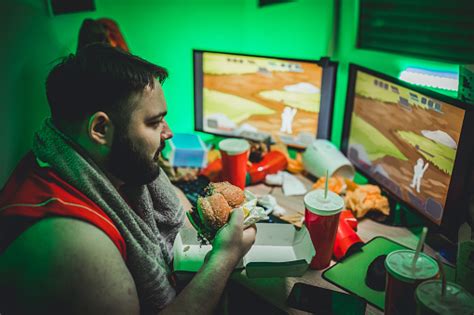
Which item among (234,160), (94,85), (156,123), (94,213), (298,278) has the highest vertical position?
(94,85)

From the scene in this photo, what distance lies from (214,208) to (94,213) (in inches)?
13.4

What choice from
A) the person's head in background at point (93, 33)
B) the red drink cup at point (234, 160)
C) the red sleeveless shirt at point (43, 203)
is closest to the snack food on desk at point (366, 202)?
the red drink cup at point (234, 160)

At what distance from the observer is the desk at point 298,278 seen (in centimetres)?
125

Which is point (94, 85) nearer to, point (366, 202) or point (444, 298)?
point (444, 298)

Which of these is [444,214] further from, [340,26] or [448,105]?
[340,26]

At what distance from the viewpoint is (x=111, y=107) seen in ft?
3.62

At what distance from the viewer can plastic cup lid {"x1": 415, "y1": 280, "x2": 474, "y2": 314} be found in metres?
0.92

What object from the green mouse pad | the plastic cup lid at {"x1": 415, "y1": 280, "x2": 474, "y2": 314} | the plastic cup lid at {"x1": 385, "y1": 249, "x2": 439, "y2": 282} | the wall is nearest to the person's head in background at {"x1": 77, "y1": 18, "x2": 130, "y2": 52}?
the wall

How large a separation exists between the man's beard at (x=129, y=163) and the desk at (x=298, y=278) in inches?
16.7

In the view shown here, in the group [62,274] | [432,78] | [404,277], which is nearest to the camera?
[62,274]

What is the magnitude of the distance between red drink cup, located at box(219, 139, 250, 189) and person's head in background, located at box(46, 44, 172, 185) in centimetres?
56

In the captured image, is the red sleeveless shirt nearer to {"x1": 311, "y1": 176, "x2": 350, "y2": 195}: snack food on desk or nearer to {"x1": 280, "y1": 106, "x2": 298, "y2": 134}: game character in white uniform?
{"x1": 311, "y1": 176, "x2": 350, "y2": 195}: snack food on desk

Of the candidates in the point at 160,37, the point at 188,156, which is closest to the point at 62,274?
the point at 188,156

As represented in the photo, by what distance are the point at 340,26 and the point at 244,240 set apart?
124 cm
